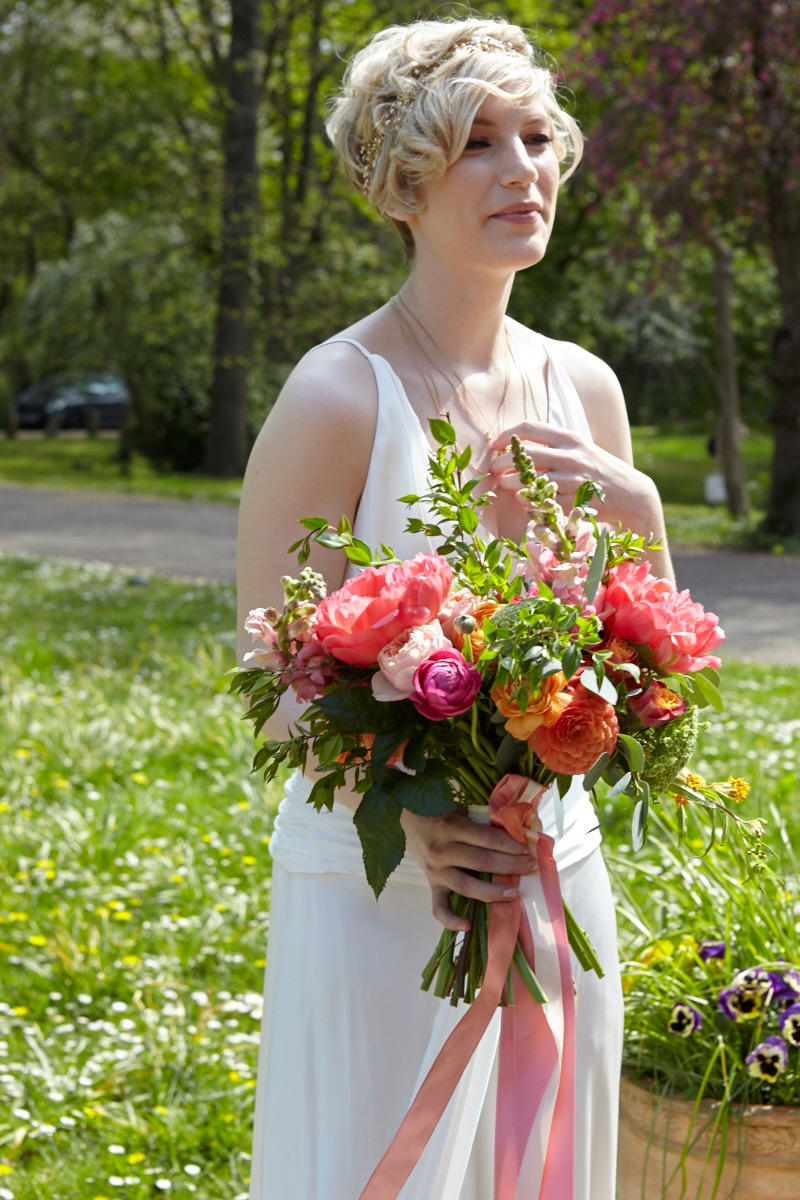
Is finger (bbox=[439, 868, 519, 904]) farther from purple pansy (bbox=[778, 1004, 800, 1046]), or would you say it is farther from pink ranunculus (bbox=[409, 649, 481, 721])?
purple pansy (bbox=[778, 1004, 800, 1046])

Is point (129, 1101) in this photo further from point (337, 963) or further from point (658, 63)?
point (658, 63)

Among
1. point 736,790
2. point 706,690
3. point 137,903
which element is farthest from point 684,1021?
point 137,903

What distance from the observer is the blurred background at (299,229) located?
1318 cm

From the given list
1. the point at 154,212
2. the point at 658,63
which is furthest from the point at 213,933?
the point at 154,212

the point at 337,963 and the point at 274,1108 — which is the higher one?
the point at 337,963

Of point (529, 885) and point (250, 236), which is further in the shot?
point (250, 236)

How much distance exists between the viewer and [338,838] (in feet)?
7.65

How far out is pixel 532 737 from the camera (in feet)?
5.91

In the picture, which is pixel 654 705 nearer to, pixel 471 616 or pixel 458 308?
pixel 471 616

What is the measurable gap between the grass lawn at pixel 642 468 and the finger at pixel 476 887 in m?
13.0

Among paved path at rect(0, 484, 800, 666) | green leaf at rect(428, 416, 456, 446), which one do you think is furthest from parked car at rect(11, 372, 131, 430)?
green leaf at rect(428, 416, 456, 446)

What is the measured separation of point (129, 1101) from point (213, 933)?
102 centimetres

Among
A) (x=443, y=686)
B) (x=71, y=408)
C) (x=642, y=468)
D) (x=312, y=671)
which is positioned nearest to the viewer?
(x=443, y=686)

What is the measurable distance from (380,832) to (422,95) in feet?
3.98
